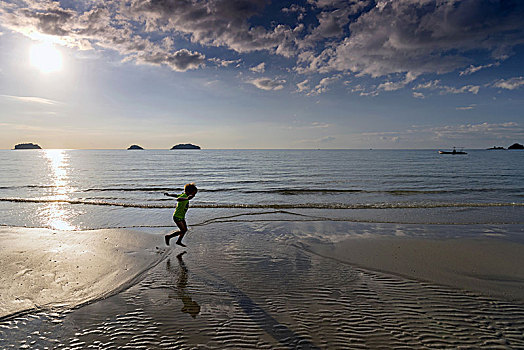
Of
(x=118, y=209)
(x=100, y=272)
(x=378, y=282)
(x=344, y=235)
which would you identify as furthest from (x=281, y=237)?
(x=118, y=209)

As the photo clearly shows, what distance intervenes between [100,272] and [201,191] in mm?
17138

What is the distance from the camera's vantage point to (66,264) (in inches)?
294

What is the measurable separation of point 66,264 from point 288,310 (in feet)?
20.5

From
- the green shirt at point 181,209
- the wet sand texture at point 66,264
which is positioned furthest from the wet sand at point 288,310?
the green shirt at point 181,209

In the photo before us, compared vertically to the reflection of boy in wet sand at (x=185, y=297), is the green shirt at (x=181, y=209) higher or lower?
higher

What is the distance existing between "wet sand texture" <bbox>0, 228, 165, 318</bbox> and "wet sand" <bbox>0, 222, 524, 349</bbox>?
485 mm

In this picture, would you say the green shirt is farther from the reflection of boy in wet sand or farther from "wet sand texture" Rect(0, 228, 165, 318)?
the reflection of boy in wet sand

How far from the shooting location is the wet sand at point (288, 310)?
14.0 ft

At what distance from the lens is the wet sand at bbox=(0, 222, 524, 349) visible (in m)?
4.26

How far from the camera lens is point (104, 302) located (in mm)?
5477

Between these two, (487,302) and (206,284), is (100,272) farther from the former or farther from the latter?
(487,302)

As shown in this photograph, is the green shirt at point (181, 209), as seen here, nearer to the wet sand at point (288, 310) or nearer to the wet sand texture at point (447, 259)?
the wet sand at point (288, 310)

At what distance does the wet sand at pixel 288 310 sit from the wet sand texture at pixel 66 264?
0.49m

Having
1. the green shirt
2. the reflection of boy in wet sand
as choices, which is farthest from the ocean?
the green shirt
